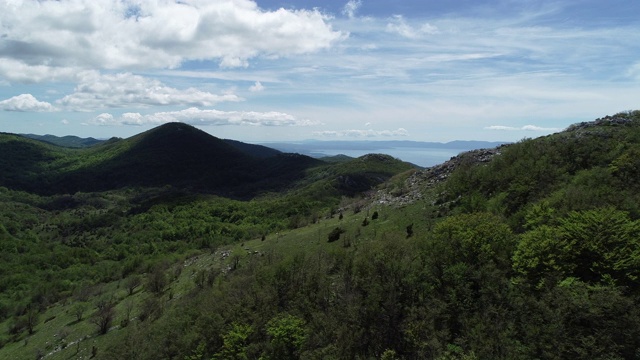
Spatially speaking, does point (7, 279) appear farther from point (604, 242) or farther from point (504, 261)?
point (604, 242)

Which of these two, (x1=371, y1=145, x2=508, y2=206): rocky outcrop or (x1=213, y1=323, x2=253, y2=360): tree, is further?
(x1=371, y1=145, x2=508, y2=206): rocky outcrop

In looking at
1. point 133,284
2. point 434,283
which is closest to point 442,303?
point 434,283

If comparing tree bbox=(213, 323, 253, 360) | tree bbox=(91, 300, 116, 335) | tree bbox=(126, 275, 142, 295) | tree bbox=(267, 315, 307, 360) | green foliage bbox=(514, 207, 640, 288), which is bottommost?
tree bbox=(126, 275, 142, 295)

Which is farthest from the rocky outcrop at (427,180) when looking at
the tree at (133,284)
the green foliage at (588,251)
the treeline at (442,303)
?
the tree at (133,284)

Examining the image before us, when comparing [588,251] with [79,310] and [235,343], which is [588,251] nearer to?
[235,343]

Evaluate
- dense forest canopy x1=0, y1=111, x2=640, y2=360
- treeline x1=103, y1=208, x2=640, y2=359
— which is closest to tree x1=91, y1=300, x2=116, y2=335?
dense forest canopy x1=0, y1=111, x2=640, y2=360

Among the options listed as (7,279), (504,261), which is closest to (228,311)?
(504,261)

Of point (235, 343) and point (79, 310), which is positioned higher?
point (235, 343)

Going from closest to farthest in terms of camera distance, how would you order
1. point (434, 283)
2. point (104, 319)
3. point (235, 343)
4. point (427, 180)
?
1. point (434, 283)
2. point (235, 343)
3. point (104, 319)
4. point (427, 180)

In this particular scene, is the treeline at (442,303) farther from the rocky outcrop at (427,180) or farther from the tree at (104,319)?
the rocky outcrop at (427,180)

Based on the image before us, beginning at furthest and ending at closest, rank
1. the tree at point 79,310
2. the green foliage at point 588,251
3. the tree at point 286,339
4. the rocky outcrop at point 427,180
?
the rocky outcrop at point 427,180
the tree at point 79,310
the tree at point 286,339
the green foliage at point 588,251

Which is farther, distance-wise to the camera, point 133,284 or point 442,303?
point 133,284

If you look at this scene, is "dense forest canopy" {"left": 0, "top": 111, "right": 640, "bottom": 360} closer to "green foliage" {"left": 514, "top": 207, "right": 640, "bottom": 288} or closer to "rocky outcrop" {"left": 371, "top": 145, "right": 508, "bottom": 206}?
"green foliage" {"left": 514, "top": 207, "right": 640, "bottom": 288}
